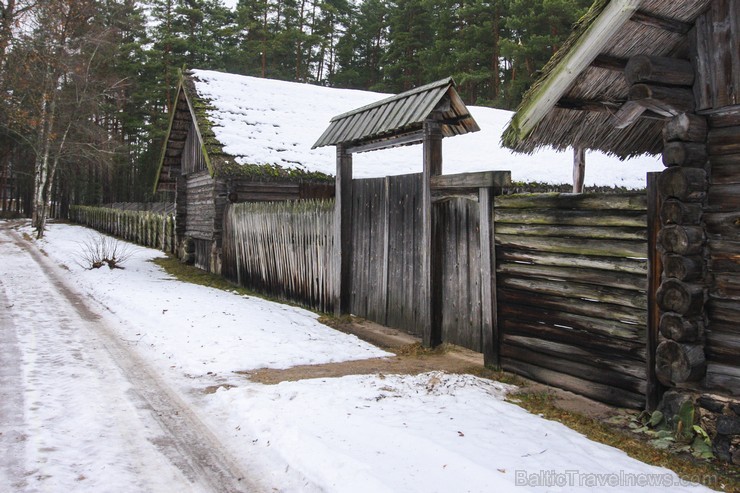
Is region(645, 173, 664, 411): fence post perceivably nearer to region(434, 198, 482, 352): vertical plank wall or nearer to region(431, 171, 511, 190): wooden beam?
region(431, 171, 511, 190): wooden beam

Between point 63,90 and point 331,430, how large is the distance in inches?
1293

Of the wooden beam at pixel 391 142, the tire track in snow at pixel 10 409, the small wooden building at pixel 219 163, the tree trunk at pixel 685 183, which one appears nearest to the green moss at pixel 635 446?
the tree trunk at pixel 685 183

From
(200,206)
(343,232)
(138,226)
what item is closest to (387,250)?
(343,232)

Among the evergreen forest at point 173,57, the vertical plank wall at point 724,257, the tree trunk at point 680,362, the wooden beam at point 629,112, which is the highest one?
the evergreen forest at point 173,57

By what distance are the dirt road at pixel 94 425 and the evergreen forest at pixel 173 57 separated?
22.7 m

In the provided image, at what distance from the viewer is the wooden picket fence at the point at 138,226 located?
71.0 ft

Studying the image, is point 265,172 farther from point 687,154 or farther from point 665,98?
point 687,154

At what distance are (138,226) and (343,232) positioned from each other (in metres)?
19.3

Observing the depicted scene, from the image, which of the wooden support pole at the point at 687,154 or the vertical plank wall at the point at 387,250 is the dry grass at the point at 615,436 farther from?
the wooden support pole at the point at 687,154

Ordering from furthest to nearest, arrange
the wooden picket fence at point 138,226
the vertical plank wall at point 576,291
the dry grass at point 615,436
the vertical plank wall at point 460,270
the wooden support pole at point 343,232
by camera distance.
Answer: the wooden picket fence at point 138,226 < the wooden support pole at point 343,232 < the vertical plank wall at point 460,270 < the vertical plank wall at point 576,291 < the dry grass at point 615,436

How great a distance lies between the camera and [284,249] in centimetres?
1100

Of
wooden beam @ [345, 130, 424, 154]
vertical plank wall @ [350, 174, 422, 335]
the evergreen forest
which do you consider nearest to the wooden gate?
vertical plank wall @ [350, 174, 422, 335]

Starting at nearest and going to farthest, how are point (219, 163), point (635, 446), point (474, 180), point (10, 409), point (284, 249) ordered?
point (635, 446) < point (10, 409) < point (474, 180) < point (284, 249) < point (219, 163)

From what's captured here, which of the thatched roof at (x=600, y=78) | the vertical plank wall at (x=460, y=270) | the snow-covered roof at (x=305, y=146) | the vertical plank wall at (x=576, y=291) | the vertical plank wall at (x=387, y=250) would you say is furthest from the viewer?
the snow-covered roof at (x=305, y=146)
